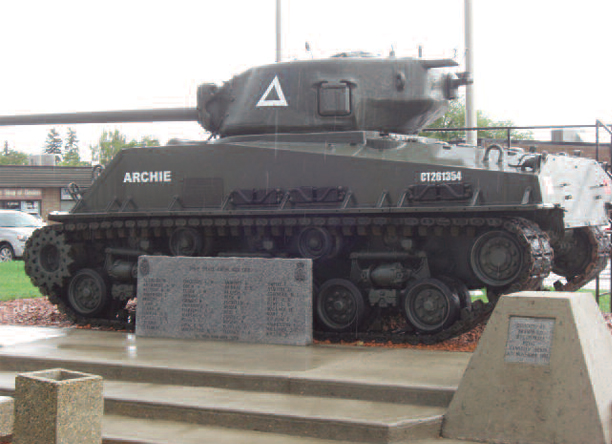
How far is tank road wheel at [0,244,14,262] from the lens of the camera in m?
27.5

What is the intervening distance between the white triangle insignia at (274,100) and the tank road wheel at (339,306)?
2.67m

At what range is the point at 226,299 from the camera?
1101 centimetres

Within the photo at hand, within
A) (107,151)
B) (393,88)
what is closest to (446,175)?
(393,88)

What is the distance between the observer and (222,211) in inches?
461

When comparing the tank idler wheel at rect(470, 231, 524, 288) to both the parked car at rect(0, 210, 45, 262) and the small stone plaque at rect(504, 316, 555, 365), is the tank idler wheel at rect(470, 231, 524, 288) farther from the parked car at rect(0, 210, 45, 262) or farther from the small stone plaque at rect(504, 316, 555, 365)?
the parked car at rect(0, 210, 45, 262)

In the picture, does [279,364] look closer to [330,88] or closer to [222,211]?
[222,211]

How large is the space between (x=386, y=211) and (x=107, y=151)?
48.1 m

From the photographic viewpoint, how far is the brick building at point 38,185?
33719mm

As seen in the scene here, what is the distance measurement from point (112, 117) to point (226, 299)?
14.5ft

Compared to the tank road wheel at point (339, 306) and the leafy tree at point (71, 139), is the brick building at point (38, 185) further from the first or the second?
the leafy tree at point (71, 139)

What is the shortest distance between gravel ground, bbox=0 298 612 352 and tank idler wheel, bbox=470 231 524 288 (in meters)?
0.90

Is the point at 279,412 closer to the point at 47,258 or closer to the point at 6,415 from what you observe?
the point at 6,415

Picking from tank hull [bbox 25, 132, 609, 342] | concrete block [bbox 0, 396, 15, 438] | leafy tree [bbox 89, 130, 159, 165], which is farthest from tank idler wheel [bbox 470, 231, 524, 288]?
leafy tree [bbox 89, 130, 159, 165]

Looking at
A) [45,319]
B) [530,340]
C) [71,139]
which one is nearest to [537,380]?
[530,340]
